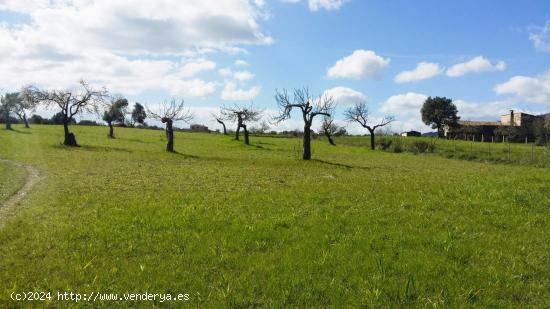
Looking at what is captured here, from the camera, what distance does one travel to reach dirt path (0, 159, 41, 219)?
13943mm

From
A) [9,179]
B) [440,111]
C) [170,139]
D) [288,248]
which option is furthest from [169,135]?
[440,111]

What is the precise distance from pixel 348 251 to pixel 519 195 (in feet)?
33.9

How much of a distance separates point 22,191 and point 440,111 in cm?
11462

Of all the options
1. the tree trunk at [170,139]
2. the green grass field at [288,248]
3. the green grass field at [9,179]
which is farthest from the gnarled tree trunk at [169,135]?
the green grass field at [288,248]

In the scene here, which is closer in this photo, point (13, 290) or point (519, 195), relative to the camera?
point (13, 290)

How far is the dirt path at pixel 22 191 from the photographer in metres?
13.9

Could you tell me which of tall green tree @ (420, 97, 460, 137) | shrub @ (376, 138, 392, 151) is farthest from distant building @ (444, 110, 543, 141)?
shrub @ (376, 138, 392, 151)

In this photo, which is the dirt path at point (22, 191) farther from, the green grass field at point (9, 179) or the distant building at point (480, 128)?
the distant building at point (480, 128)

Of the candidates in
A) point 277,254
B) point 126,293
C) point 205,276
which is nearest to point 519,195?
point 277,254

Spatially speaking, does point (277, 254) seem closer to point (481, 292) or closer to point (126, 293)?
point (126, 293)

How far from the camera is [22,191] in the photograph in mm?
17859

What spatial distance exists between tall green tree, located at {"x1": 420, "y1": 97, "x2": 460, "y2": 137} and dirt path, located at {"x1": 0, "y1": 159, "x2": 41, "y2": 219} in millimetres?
109301

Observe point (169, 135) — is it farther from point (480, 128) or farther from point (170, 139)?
point (480, 128)

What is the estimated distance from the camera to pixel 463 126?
12069 centimetres
